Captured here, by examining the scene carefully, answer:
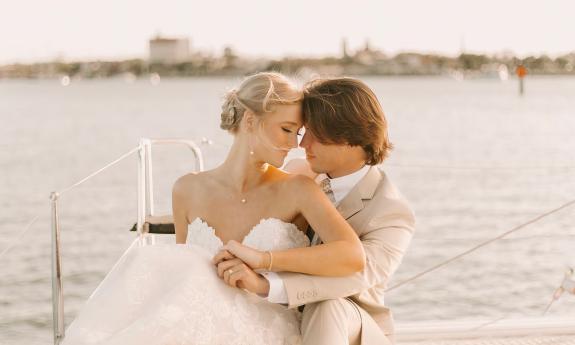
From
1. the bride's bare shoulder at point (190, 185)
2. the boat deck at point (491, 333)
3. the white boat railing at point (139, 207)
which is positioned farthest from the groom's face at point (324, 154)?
the boat deck at point (491, 333)

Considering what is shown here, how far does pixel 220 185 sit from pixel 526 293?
29.9 ft

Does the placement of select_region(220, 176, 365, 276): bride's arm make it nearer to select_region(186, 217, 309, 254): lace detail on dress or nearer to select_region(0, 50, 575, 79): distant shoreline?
select_region(186, 217, 309, 254): lace detail on dress

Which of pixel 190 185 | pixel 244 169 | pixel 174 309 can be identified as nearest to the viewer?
pixel 174 309

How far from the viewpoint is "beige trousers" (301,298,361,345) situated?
2.62 metres

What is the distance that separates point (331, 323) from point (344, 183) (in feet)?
1.81

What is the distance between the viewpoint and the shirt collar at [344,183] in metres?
3.01

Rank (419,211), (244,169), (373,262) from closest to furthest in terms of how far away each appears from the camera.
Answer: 1. (373,262)
2. (244,169)
3. (419,211)

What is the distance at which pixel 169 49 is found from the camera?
92812mm

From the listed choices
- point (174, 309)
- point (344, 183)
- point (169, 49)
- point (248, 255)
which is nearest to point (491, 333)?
point (344, 183)

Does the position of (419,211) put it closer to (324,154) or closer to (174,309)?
(324,154)

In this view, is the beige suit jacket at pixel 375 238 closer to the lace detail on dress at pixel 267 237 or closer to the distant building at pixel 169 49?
the lace detail on dress at pixel 267 237

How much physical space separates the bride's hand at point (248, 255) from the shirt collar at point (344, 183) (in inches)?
Answer: 15.8

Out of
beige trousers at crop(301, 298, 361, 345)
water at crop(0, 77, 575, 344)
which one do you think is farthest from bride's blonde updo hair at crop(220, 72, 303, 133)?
beige trousers at crop(301, 298, 361, 345)

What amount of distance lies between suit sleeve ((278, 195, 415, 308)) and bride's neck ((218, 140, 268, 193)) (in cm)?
41
